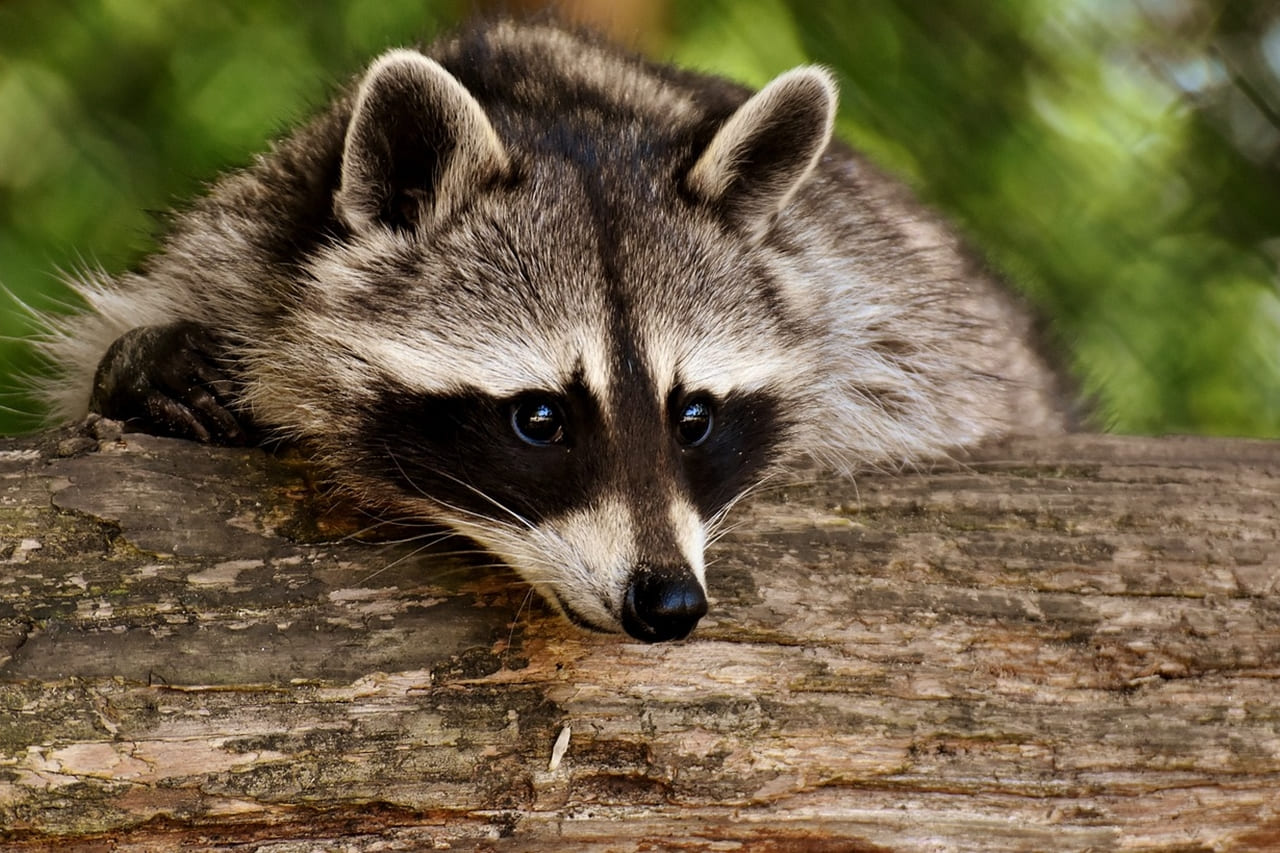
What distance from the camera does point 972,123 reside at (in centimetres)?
411

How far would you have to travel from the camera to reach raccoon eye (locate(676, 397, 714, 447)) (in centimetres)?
249

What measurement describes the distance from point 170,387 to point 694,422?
1.19 metres

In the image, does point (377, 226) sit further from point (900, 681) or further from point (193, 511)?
point (900, 681)

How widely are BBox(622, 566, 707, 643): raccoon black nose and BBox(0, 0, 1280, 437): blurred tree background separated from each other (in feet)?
Answer: 6.92

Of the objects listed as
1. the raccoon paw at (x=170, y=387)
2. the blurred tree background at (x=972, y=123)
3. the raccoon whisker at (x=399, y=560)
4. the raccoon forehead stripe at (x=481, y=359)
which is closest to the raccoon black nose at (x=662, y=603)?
the raccoon forehead stripe at (x=481, y=359)

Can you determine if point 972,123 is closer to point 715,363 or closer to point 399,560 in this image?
point 715,363

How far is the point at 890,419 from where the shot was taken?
3.12 meters

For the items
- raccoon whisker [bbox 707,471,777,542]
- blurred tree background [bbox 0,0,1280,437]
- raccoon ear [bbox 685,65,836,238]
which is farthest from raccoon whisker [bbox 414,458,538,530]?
blurred tree background [bbox 0,0,1280,437]

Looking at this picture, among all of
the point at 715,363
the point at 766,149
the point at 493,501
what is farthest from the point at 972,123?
the point at 493,501

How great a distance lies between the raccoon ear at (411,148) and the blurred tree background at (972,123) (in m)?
1.25

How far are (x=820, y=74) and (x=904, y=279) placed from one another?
0.77 metres

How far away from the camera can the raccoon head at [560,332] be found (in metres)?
2.33

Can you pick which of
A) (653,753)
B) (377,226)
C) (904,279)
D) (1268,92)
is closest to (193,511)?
(377,226)

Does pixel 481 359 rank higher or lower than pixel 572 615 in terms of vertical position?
higher
